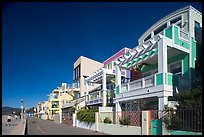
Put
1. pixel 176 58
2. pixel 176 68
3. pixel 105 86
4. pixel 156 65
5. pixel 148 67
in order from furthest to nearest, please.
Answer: pixel 105 86 < pixel 148 67 < pixel 156 65 < pixel 176 68 < pixel 176 58

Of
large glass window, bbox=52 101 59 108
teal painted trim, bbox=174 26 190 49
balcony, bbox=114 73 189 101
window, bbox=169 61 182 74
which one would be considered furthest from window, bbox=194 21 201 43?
large glass window, bbox=52 101 59 108

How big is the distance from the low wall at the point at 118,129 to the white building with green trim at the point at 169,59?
1775 mm

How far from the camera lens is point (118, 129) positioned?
16.2 metres

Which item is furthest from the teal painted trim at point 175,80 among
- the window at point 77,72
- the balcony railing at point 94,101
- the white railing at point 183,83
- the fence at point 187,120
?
the window at point 77,72

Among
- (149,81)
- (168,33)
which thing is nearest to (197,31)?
(168,33)

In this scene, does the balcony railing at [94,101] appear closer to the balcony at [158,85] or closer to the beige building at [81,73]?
the balcony at [158,85]

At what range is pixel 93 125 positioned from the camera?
71.9 ft

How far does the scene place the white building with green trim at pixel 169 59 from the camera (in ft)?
46.6

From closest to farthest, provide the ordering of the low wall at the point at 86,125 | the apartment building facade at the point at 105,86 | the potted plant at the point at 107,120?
1. the potted plant at the point at 107,120
2. the low wall at the point at 86,125
3. the apartment building facade at the point at 105,86

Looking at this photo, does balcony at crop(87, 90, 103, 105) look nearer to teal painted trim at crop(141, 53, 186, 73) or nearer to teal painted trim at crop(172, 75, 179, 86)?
teal painted trim at crop(141, 53, 186, 73)

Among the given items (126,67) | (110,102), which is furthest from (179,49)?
(110,102)

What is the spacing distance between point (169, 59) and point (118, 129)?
621 cm

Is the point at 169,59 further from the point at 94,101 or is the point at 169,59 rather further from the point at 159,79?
the point at 94,101

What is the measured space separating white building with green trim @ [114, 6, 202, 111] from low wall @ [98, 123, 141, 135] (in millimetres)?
1775
